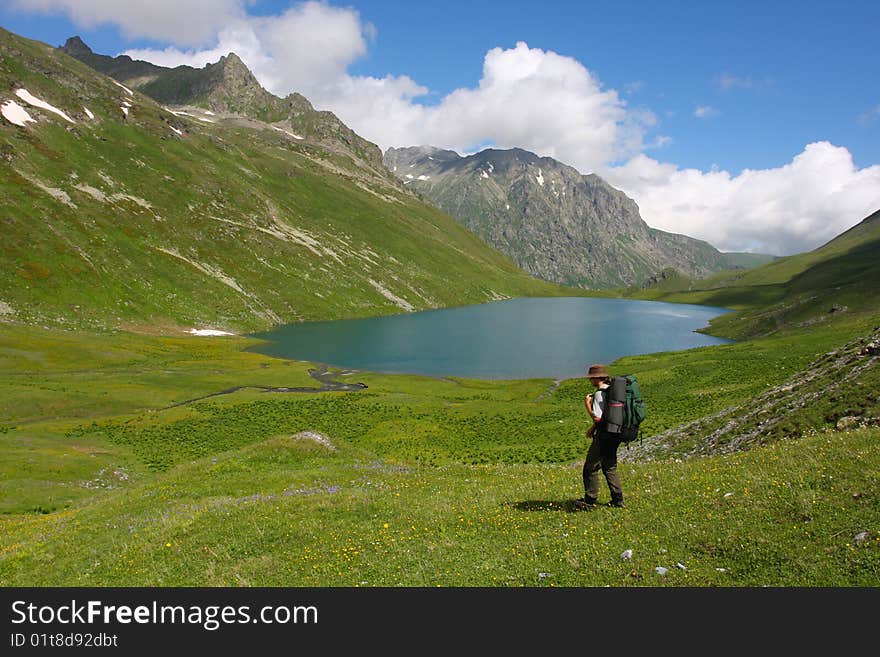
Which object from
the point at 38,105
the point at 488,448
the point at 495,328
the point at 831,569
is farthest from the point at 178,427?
the point at 38,105

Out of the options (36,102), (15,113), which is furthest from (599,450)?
(36,102)

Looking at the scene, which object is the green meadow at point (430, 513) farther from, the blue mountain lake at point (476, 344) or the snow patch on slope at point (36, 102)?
the snow patch on slope at point (36, 102)

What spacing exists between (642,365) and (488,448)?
58.4m

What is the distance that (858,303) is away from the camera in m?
110

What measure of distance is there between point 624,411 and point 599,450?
1596 mm

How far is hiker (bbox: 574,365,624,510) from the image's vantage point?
14.3 metres

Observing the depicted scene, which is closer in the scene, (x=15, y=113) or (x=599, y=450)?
(x=599, y=450)

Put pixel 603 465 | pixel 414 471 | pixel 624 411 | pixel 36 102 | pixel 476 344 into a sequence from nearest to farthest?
1. pixel 624 411
2. pixel 603 465
3. pixel 414 471
4. pixel 476 344
5. pixel 36 102

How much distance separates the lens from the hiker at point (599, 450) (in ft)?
46.8

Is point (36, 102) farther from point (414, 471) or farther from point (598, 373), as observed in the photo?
point (598, 373)

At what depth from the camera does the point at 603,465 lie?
48.5ft

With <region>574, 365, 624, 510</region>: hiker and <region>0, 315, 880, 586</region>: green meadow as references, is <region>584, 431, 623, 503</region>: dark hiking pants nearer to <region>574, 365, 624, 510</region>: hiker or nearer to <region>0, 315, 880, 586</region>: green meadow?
<region>574, 365, 624, 510</region>: hiker

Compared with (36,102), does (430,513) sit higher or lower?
lower

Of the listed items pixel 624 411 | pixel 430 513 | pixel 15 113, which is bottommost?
pixel 430 513
